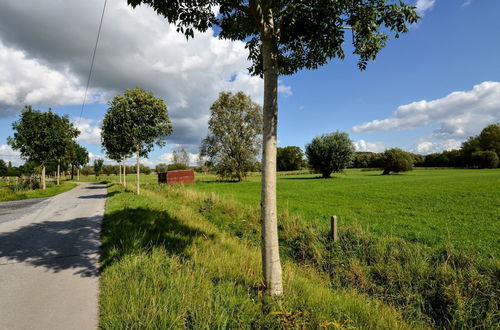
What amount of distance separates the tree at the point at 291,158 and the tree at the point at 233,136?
2296 inches

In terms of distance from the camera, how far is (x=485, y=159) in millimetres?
53312

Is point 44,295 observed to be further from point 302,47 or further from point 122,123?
point 122,123

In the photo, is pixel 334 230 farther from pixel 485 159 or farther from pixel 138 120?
pixel 485 159

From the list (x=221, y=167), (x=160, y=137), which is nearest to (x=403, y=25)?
(x=160, y=137)

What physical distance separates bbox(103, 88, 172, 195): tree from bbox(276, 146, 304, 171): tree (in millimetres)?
80790

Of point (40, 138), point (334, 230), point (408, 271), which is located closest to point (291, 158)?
point (40, 138)

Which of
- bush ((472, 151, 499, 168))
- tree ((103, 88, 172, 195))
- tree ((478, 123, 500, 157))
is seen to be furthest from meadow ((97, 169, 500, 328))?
tree ((478, 123, 500, 157))

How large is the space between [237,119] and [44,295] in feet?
118

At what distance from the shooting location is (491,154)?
52.4 m

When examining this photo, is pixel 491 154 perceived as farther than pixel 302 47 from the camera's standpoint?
Yes

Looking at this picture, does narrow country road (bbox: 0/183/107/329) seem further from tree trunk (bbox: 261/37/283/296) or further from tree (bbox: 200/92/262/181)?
tree (bbox: 200/92/262/181)

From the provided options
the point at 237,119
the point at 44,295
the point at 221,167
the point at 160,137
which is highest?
the point at 237,119

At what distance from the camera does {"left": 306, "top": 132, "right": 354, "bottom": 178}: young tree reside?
40.0 metres

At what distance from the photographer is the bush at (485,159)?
52.4 metres
